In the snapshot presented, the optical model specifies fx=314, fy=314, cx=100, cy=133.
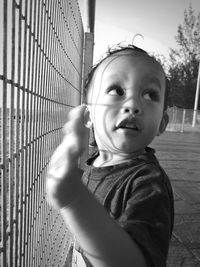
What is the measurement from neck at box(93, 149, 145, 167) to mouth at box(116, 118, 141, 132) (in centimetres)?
13

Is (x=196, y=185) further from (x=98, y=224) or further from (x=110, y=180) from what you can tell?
(x=98, y=224)

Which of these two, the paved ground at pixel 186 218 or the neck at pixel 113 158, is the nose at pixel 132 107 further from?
the paved ground at pixel 186 218

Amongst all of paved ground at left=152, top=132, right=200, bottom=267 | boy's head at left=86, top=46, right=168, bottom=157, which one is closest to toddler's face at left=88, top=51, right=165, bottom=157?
boy's head at left=86, top=46, right=168, bottom=157

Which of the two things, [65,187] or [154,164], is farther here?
[154,164]

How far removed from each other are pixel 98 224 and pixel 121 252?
9cm

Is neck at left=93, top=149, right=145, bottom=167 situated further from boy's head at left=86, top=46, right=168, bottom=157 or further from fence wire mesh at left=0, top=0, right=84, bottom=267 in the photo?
fence wire mesh at left=0, top=0, right=84, bottom=267

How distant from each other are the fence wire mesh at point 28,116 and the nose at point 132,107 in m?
0.34

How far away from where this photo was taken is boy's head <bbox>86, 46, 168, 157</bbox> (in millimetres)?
958

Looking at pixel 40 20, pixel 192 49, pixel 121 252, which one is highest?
pixel 192 49

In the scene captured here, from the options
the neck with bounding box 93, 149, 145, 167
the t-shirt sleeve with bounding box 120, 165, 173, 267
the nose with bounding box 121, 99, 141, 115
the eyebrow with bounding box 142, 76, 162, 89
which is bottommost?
the t-shirt sleeve with bounding box 120, 165, 173, 267

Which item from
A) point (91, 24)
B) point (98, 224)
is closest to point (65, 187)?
point (98, 224)

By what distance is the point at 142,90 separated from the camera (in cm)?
96

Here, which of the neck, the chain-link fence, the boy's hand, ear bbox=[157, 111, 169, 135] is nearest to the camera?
the boy's hand

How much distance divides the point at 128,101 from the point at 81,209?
0.43 meters
